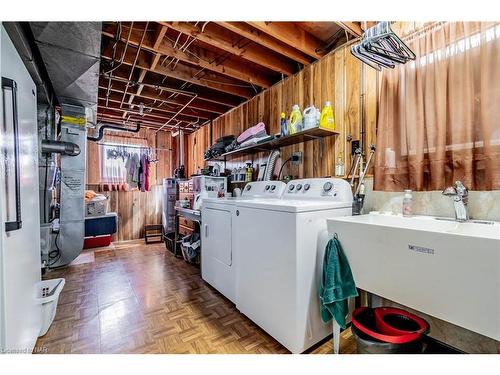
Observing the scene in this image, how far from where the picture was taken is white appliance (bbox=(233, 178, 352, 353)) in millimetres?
1457

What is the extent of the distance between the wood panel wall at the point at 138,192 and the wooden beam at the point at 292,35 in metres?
4.27

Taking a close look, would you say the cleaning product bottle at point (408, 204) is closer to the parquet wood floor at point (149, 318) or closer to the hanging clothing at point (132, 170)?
the parquet wood floor at point (149, 318)

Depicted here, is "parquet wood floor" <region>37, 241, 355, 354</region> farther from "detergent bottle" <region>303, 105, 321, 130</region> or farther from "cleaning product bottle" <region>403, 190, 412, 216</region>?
"detergent bottle" <region>303, 105, 321, 130</region>

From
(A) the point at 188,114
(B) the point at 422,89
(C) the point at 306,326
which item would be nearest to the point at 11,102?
(C) the point at 306,326

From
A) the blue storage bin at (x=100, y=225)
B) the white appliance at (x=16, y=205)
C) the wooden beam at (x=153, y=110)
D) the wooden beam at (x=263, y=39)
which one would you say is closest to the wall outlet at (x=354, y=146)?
the wooden beam at (x=263, y=39)

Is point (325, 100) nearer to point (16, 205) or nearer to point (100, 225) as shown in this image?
point (16, 205)

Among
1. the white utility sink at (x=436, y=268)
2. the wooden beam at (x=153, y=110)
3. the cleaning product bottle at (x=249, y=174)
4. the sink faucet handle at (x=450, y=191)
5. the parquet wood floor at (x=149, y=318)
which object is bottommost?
the parquet wood floor at (x=149, y=318)

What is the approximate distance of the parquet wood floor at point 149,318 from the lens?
1.60 metres

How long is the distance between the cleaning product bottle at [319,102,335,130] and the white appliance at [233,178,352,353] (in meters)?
0.51

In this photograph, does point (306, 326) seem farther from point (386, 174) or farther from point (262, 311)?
point (386, 174)

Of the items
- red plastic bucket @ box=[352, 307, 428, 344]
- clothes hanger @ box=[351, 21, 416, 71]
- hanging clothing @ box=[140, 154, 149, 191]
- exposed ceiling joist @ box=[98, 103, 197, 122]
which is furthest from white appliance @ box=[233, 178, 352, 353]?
hanging clothing @ box=[140, 154, 149, 191]

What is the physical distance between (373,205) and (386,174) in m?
0.28

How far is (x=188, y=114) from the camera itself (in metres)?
4.23

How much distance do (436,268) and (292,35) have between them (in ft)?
6.61
